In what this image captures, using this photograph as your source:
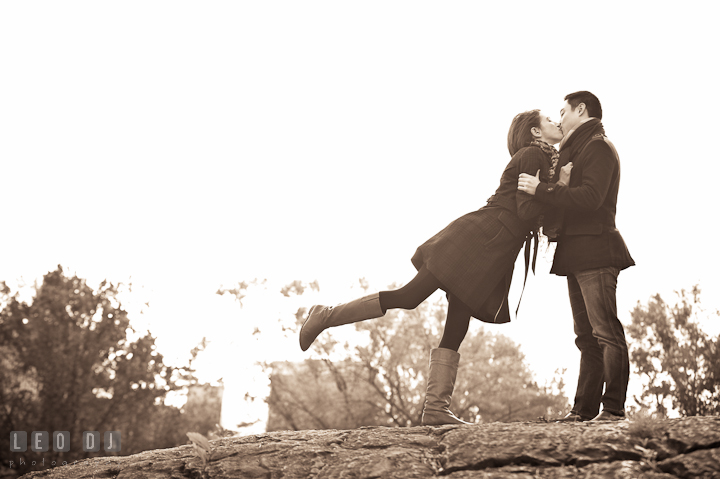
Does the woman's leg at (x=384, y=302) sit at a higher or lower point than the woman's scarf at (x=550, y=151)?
lower

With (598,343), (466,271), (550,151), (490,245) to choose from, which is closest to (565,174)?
(550,151)

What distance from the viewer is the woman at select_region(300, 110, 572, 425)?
434 cm

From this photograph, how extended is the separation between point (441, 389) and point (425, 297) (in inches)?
26.1

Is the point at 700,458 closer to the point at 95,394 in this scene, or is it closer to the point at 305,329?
the point at 305,329

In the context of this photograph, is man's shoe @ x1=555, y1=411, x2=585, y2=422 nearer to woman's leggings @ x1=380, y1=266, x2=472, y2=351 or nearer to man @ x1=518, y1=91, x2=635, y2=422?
man @ x1=518, y1=91, x2=635, y2=422

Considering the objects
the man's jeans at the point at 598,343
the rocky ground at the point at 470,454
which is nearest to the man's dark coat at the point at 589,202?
the man's jeans at the point at 598,343

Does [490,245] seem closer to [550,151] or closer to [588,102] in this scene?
[550,151]

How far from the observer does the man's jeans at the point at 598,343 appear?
4.06 m

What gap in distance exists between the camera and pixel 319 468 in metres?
3.75

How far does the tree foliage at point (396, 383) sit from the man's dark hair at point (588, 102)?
16383mm

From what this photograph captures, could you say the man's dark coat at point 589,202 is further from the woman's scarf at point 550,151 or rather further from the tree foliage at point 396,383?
the tree foliage at point 396,383

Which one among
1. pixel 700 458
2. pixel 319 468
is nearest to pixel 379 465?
pixel 319 468

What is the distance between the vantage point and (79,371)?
60.2 feet

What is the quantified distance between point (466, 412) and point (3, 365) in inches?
568
